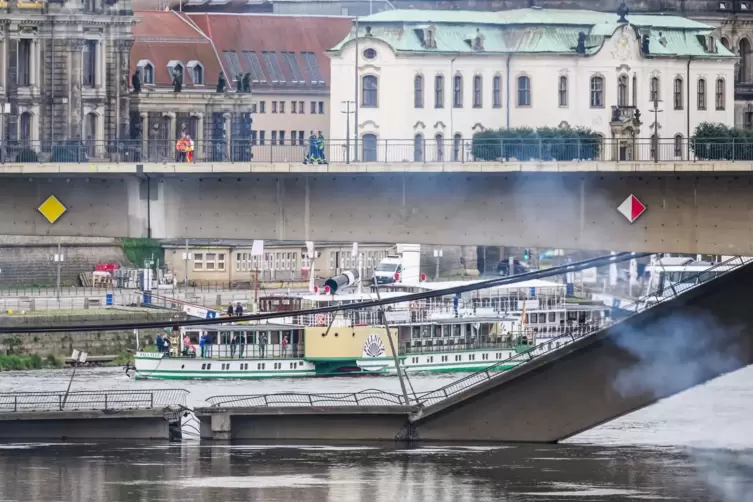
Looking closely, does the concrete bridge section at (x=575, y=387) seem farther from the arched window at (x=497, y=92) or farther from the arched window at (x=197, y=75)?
the arched window at (x=197, y=75)

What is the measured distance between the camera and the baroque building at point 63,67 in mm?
114812

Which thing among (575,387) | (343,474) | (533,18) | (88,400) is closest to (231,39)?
(533,18)

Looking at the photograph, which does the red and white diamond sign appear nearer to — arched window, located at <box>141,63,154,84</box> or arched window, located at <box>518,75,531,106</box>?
arched window, located at <box>518,75,531,106</box>

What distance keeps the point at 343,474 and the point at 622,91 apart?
6076 cm

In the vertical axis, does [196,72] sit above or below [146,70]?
above

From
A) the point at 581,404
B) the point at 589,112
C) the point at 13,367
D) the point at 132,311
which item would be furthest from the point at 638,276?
the point at 581,404

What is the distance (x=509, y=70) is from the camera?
11025 cm

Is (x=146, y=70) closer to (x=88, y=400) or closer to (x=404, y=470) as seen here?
(x=88, y=400)

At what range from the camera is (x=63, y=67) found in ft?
383

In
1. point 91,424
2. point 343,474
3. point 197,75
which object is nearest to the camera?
point 343,474

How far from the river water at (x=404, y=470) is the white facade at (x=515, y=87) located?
157 ft

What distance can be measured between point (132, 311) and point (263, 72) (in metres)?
43.1

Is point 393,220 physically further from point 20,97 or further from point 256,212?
point 20,97

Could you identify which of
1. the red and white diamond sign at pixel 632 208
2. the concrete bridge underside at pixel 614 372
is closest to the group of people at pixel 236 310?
the concrete bridge underside at pixel 614 372
